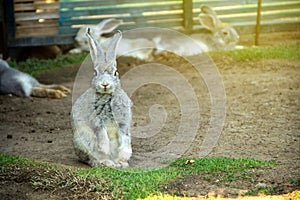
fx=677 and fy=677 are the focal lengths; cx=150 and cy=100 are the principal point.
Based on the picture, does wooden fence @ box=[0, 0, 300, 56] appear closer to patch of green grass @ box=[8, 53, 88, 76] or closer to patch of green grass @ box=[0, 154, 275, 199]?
patch of green grass @ box=[8, 53, 88, 76]

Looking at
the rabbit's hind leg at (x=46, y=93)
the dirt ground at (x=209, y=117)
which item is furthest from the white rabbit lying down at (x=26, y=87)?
the dirt ground at (x=209, y=117)

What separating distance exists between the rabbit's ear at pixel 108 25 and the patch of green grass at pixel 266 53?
1942mm

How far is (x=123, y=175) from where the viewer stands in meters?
5.99

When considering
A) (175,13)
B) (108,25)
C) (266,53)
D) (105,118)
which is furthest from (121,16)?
(105,118)

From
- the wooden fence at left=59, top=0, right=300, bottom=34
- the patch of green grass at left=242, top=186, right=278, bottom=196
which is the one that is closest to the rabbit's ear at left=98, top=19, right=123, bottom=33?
the wooden fence at left=59, top=0, right=300, bottom=34

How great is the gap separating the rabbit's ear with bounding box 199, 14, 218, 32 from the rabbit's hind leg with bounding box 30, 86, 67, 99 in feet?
12.9

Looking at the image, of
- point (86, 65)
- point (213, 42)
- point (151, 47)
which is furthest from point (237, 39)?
point (86, 65)

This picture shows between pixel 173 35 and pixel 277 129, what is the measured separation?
5773 mm

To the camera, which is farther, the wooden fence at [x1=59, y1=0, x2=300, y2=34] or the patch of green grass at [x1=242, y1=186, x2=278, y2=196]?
the wooden fence at [x1=59, y1=0, x2=300, y2=34]

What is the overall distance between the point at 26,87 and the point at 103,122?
4.15 meters

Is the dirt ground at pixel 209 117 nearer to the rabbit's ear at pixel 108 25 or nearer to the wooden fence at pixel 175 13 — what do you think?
the rabbit's ear at pixel 108 25

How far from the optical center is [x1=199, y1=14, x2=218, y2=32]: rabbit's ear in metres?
12.9

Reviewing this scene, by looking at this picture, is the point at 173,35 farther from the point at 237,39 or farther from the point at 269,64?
the point at 269,64

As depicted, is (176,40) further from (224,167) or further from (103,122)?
(224,167)
